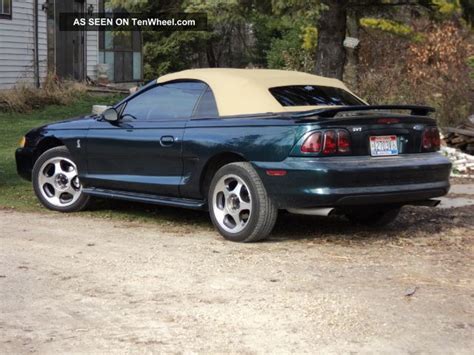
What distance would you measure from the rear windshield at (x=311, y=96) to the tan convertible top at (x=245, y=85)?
0.06 m

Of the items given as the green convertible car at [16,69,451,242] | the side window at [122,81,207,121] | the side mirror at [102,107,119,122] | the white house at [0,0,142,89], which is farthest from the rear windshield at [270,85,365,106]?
the white house at [0,0,142,89]

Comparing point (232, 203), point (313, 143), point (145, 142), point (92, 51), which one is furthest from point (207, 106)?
point (92, 51)

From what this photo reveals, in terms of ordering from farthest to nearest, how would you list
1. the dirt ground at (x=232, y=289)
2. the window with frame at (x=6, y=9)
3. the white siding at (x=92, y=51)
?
Answer: the white siding at (x=92, y=51)
the window with frame at (x=6, y=9)
the dirt ground at (x=232, y=289)

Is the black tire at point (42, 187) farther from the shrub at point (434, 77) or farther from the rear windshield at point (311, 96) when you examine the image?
the shrub at point (434, 77)

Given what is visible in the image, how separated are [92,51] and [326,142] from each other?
19.6 m

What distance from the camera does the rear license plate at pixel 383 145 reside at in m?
6.34

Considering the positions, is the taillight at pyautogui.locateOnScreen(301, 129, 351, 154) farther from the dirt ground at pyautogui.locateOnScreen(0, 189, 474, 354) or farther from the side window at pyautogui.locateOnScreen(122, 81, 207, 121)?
the side window at pyautogui.locateOnScreen(122, 81, 207, 121)

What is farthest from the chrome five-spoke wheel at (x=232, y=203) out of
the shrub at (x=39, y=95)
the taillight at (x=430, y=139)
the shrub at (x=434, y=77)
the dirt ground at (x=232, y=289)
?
the shrub at (x=39, y=95)

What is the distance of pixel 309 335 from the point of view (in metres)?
4.27

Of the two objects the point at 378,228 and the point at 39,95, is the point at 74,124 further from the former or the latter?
the point at 39,95

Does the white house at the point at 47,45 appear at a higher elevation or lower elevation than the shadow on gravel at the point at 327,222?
higher

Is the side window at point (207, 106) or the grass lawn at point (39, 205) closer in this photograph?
the side window at point (207, 106)

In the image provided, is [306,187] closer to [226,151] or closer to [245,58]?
[226,151]

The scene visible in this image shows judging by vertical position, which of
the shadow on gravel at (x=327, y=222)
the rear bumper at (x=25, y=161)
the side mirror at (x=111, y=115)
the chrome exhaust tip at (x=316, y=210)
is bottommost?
the shadow on gravel at (x=327, y=222)
